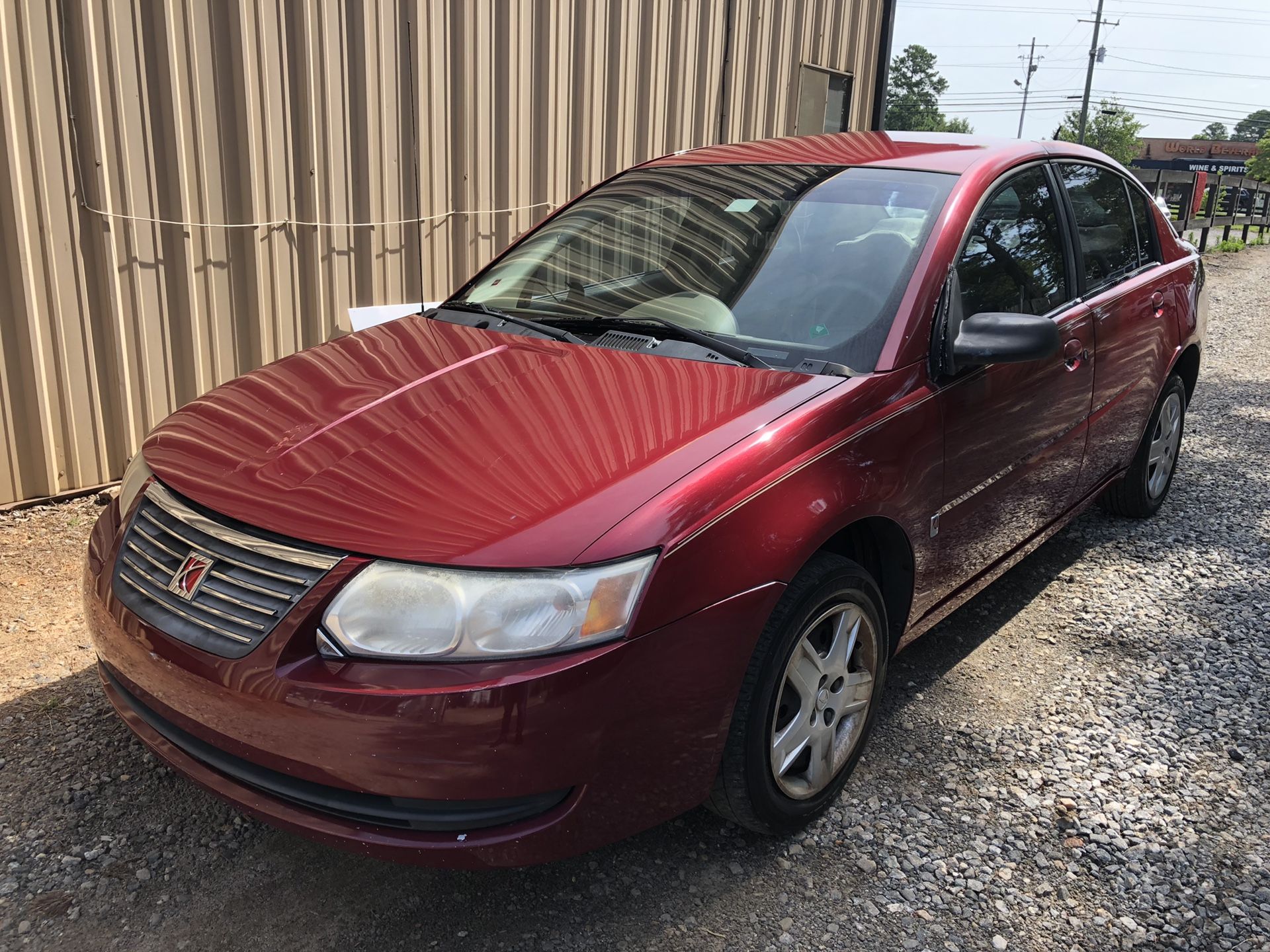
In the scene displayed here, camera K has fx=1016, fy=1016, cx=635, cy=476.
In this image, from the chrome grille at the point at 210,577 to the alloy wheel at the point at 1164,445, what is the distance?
3991 mm

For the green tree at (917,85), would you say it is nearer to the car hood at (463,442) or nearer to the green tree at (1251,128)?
the green tree at (1251,128)

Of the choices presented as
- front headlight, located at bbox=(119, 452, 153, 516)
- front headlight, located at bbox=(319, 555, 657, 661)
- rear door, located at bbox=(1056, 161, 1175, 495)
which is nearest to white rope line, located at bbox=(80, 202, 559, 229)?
front headlight, located at bbox=(119, 452, 153, 516)

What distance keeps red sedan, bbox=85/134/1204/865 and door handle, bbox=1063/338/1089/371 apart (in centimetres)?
3

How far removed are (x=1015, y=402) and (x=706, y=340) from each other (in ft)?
3.39

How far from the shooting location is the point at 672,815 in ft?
7.23

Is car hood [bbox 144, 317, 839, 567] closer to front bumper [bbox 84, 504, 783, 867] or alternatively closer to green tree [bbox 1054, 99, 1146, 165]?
front bumper [bbox 84, 504, 783, 867]

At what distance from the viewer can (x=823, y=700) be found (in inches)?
99.3

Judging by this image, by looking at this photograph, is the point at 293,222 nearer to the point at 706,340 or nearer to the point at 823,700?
the point at 706,340

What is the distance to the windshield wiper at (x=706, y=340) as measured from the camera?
2.67 meters

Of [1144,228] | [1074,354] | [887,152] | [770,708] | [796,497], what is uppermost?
[887,152]

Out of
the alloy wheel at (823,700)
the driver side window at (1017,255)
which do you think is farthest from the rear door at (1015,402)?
the alloy wheel at (823,700)

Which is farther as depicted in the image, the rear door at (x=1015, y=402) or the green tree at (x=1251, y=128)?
the green tree at (x=1251, y=128)

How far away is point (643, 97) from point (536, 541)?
593cm

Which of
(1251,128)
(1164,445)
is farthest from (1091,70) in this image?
(1251,128)
